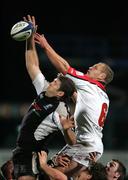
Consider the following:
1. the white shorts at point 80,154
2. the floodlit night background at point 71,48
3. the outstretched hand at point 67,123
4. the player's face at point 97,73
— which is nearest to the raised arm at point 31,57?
the player's face at point 97,73

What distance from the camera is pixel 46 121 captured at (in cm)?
659

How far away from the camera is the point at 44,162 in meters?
6.16

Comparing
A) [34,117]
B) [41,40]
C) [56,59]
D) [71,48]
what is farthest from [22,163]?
[71,48]

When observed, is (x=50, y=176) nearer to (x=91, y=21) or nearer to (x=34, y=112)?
(x=34, y=112)

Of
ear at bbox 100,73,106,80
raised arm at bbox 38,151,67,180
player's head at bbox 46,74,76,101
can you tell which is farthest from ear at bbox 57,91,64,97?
raised arm at bbox 38,151,67,180

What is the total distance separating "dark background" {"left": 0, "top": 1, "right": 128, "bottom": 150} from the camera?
1441 centimetres

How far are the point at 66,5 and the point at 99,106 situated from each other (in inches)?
443

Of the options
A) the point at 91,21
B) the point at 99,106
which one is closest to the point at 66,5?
the point at 91,21

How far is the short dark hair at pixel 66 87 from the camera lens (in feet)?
20.7

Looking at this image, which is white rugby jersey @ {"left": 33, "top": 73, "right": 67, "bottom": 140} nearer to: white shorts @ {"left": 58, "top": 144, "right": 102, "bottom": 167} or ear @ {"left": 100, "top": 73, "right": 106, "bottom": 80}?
white shorts @ {"left": 58, "top": 144, "right": 102, "bottom": 167}

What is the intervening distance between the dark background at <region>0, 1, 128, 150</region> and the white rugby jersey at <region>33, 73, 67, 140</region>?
6.05 meters

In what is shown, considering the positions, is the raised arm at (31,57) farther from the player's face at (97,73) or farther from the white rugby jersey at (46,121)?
the player's face at (97,73)

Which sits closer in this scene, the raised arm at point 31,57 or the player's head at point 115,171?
the raised arm at point 31,57

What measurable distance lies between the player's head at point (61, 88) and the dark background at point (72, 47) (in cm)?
639
